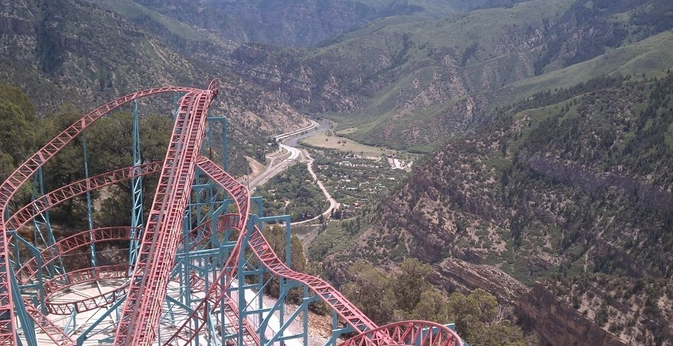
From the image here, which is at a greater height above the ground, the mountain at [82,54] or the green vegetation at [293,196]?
the mountain at [82,54]

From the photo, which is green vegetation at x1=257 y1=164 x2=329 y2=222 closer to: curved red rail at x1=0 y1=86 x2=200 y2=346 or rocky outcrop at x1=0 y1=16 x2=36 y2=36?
rocky outcrop at x1=0 y1=16 x2=36 y2=36

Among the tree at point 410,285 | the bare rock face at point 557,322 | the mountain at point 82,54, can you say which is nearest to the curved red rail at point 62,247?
the tree at point 410,285

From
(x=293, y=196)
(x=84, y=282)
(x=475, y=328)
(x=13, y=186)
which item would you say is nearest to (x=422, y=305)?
(x=475, y=328)

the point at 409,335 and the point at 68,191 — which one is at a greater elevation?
the point at 68,191

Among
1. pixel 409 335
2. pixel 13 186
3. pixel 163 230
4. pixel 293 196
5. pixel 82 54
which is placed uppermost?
pixel 82 54

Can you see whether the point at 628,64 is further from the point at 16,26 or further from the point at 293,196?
the point at 16,26

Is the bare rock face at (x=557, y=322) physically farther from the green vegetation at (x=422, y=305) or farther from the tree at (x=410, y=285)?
the tree at (x=410, y=285)

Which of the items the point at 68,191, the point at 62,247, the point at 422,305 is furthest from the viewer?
the point at 68,191

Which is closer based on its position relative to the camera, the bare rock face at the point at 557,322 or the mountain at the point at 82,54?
the bare rock face at the point at 557,322

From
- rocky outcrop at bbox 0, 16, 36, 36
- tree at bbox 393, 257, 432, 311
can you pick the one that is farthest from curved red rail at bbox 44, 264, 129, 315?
rocky outcrop at bbox 0, 16, 36, 36

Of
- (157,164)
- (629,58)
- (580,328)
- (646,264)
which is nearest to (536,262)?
(646,264)
